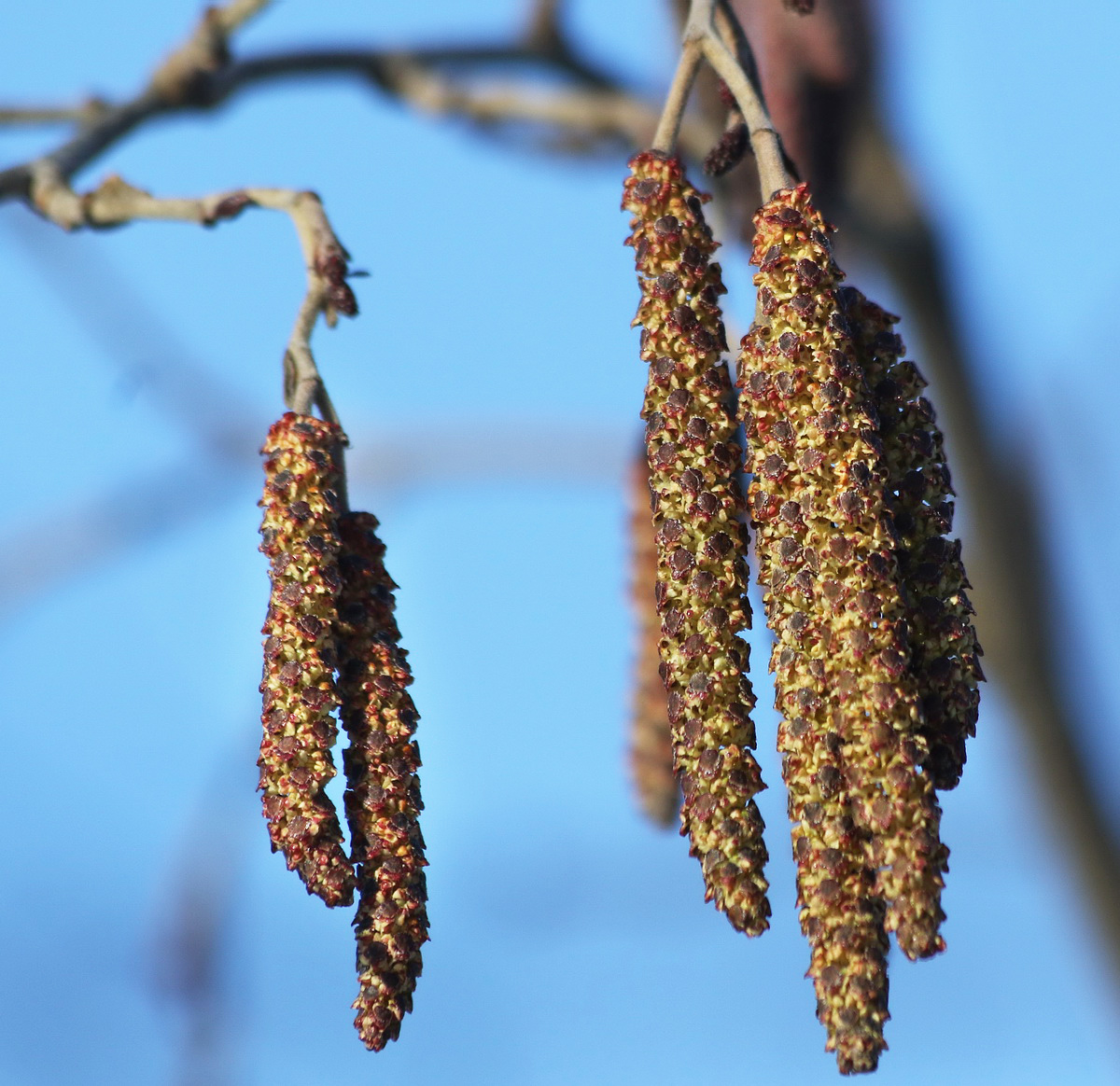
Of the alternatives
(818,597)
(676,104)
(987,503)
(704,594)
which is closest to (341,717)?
(704,594)

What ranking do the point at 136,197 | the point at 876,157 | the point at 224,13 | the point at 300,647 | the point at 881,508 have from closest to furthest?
the point at 881,508, the point at 300,647, the point at 136,197, the point at 224,13, the point at 876,157

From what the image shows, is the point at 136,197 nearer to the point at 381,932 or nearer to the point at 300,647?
the point at 300,647

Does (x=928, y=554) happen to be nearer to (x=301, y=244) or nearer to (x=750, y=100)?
(x=750, y=100)

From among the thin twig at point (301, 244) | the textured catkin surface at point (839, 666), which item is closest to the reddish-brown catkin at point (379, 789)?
the thin twig at point (301, 244)

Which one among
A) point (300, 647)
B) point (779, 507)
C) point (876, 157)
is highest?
point (779, 507)

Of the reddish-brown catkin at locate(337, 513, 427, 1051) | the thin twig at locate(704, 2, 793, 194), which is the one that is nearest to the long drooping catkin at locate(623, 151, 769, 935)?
the thin twig at locate(704, 2, 793, 194)

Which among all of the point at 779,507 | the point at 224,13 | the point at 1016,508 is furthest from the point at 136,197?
the point at 1016,508
